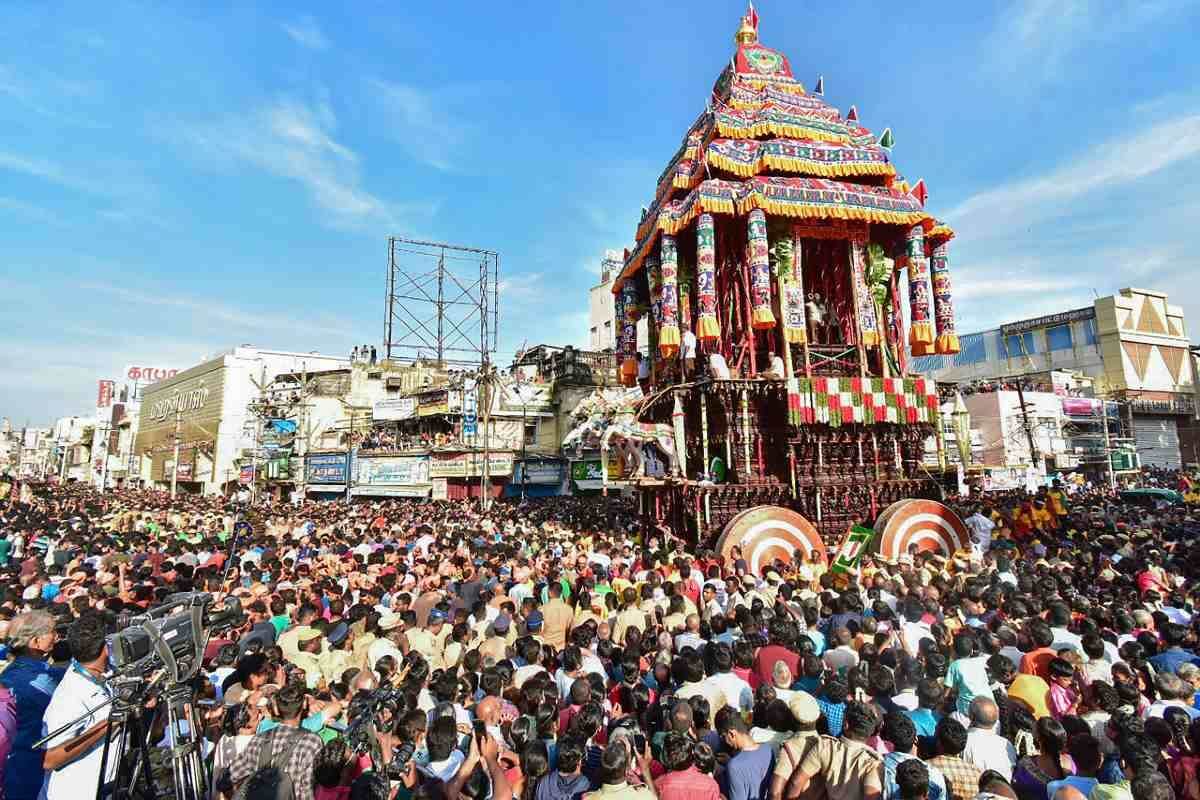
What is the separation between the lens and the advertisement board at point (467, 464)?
1332 inches

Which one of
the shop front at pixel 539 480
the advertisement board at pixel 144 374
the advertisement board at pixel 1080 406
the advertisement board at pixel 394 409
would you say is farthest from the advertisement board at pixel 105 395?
the advertisement board at pixel 1080 406

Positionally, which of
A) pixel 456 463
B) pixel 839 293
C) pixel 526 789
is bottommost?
pixel 526 789

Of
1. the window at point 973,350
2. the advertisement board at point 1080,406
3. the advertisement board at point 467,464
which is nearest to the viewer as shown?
the advertisement board at point 467,464

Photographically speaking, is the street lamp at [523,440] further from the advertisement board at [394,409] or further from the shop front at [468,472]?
the advertisement board at [394,409]

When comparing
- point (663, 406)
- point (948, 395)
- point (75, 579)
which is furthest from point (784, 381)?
point (75, 579)

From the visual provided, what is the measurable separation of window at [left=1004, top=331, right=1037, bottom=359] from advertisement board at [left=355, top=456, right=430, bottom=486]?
47865 mm

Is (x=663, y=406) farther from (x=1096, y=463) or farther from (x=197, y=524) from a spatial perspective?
(x=1096, y=463)

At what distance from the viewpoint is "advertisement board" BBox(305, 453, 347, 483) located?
37.3 m

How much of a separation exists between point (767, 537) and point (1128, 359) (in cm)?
4910

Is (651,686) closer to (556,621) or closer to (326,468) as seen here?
(556,621)

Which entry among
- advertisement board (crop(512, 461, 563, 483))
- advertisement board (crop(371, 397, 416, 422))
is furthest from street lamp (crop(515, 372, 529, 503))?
advertisement board (crop(371, 397, 416, 422))

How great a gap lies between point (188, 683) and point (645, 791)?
308 cm

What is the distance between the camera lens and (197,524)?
76.3ft

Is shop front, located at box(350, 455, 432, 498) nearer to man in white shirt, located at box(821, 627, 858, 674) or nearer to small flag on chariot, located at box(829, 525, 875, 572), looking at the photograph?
small flag on chariot, located at box(829, 525, 875, 572)
